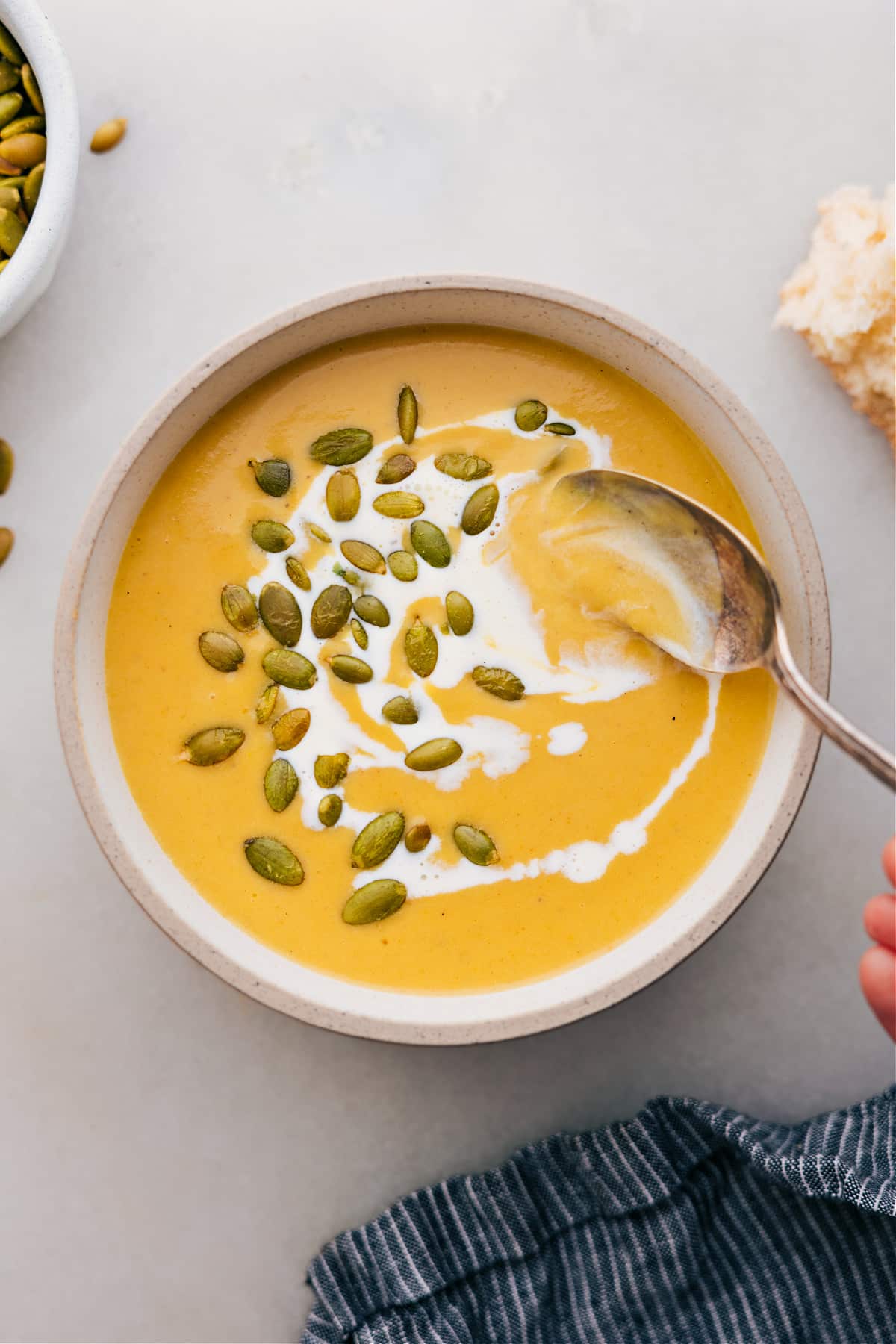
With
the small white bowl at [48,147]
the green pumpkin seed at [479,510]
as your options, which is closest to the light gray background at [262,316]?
the small white bowl at [48,147]

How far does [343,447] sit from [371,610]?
0.19 m

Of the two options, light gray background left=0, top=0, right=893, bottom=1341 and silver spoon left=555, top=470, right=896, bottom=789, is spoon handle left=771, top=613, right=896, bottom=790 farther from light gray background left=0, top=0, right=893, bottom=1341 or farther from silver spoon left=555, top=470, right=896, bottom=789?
light gray background left=0, top=0, right=893, bottom=1341

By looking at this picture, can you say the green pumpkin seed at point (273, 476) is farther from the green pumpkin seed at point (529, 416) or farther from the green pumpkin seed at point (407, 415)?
the green pumpkin seed at point (529, 416)

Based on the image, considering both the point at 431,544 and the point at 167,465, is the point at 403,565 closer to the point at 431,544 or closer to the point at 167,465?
the point at 431,544

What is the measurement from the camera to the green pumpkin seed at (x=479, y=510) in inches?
52.3

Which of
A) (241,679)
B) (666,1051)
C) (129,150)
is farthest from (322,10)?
(666,1051)

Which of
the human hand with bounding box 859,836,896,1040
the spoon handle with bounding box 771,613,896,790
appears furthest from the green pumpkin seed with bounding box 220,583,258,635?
the human hand with bounding box 859,836,896,1040

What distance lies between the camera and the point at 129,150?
1518mm

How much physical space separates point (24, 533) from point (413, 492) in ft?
1.77

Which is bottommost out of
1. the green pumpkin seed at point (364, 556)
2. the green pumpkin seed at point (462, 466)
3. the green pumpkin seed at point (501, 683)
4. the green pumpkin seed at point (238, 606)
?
the green pumpkin seed at point (238, 606)

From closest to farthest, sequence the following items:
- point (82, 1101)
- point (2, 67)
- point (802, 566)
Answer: point (802, 566)
point (2, 67)
point (82, 1101)

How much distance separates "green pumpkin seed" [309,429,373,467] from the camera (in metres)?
1.33

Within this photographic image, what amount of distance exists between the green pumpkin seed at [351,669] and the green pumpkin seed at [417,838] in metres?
0.18

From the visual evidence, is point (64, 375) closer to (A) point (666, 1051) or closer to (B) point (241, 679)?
(B) point (241, 679)
